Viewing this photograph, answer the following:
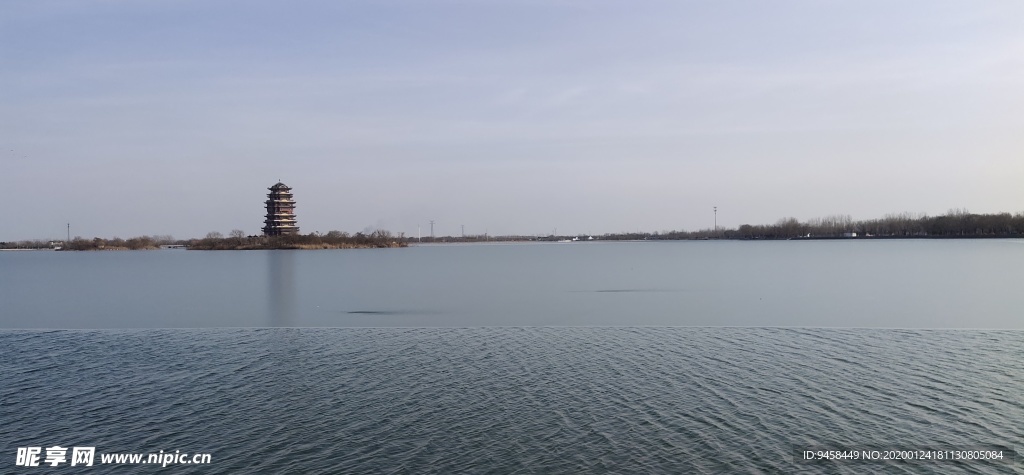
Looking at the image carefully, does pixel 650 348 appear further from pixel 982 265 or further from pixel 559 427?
pixel 982 265

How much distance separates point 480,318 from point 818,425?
985 centimetres

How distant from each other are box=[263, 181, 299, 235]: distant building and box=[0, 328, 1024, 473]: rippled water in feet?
244

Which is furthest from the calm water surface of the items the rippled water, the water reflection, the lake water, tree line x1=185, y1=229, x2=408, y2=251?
tree line x1=185, y1=229, x2=408, y2=251

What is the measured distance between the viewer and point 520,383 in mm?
9703

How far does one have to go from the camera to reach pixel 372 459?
22.1 feet

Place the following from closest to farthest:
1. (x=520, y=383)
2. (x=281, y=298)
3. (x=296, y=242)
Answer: (x=520, y=383), (x=281, y=298), (x=296, y=242)

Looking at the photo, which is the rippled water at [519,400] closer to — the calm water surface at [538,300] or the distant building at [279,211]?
the calm water surface at [538,300]

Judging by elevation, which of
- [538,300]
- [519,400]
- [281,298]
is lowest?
[519,400]

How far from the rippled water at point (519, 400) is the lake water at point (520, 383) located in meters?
0.04

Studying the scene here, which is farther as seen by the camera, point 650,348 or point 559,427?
point 650,348

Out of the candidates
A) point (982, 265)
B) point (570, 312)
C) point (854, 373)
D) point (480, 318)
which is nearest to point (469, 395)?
point (854, 373)

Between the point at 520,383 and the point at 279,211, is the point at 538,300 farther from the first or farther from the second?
the point at 279,211

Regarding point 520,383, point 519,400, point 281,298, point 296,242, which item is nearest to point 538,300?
point 281,298

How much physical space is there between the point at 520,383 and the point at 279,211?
266 ft
